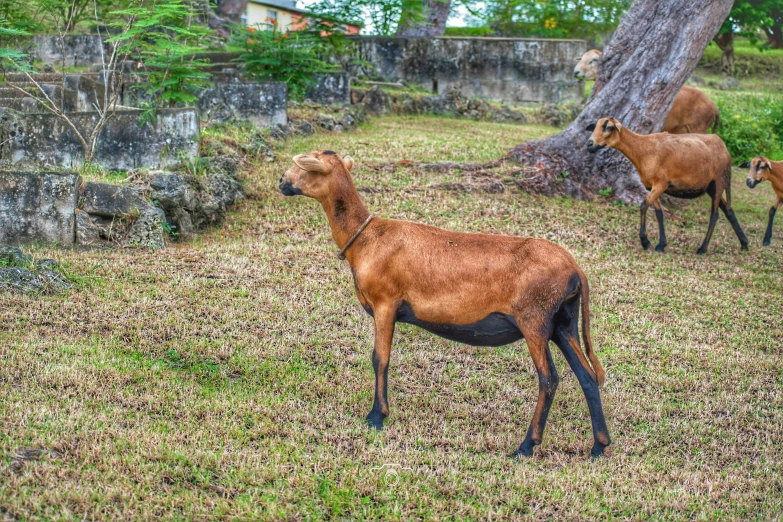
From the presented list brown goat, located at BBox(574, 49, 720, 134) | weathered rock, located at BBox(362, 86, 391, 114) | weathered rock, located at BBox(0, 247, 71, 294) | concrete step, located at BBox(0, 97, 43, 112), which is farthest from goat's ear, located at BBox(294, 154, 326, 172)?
weathered rock, located at BBox(362, 86, 391, 114)

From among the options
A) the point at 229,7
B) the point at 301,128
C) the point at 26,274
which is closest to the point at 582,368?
the point at 26,274

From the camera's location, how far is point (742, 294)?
9.80m

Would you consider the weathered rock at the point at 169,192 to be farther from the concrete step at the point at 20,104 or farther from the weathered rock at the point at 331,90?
the weathered rock at the point at 331,90

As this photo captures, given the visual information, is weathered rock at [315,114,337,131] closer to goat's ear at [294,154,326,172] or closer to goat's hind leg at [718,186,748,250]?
goat's hind leg at [718,186,748,250]

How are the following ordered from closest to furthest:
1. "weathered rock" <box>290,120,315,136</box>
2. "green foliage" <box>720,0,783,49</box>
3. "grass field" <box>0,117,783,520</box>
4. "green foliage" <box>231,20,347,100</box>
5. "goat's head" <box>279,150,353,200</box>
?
1. "grass field" <box>0,117,783,520</box>
2. "goat's head" <box>279,150,353,200</box>
3. "weathered rock" <box>290,120,315,136</box>
4. "green foliage" <box>231,20,347,100</box>
5. "green foliage" <box>720,0,783,49</box>

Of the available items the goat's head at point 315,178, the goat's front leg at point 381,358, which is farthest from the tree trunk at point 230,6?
the goat's front leg at point 381,358

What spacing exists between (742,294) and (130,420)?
7326 mm

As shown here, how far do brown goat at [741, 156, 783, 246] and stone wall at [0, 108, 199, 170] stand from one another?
8.29 m

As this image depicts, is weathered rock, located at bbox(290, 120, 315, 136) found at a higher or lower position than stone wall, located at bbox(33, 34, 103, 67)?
lower

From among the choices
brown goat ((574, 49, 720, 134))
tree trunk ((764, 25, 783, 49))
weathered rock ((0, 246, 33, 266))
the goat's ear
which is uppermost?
tree trunk ((764, 25, 783, 49))

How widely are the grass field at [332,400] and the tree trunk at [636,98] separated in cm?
316

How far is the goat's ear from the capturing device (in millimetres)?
5930

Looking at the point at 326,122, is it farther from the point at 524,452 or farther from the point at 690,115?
the point at 524,452

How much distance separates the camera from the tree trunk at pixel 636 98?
538 inches
